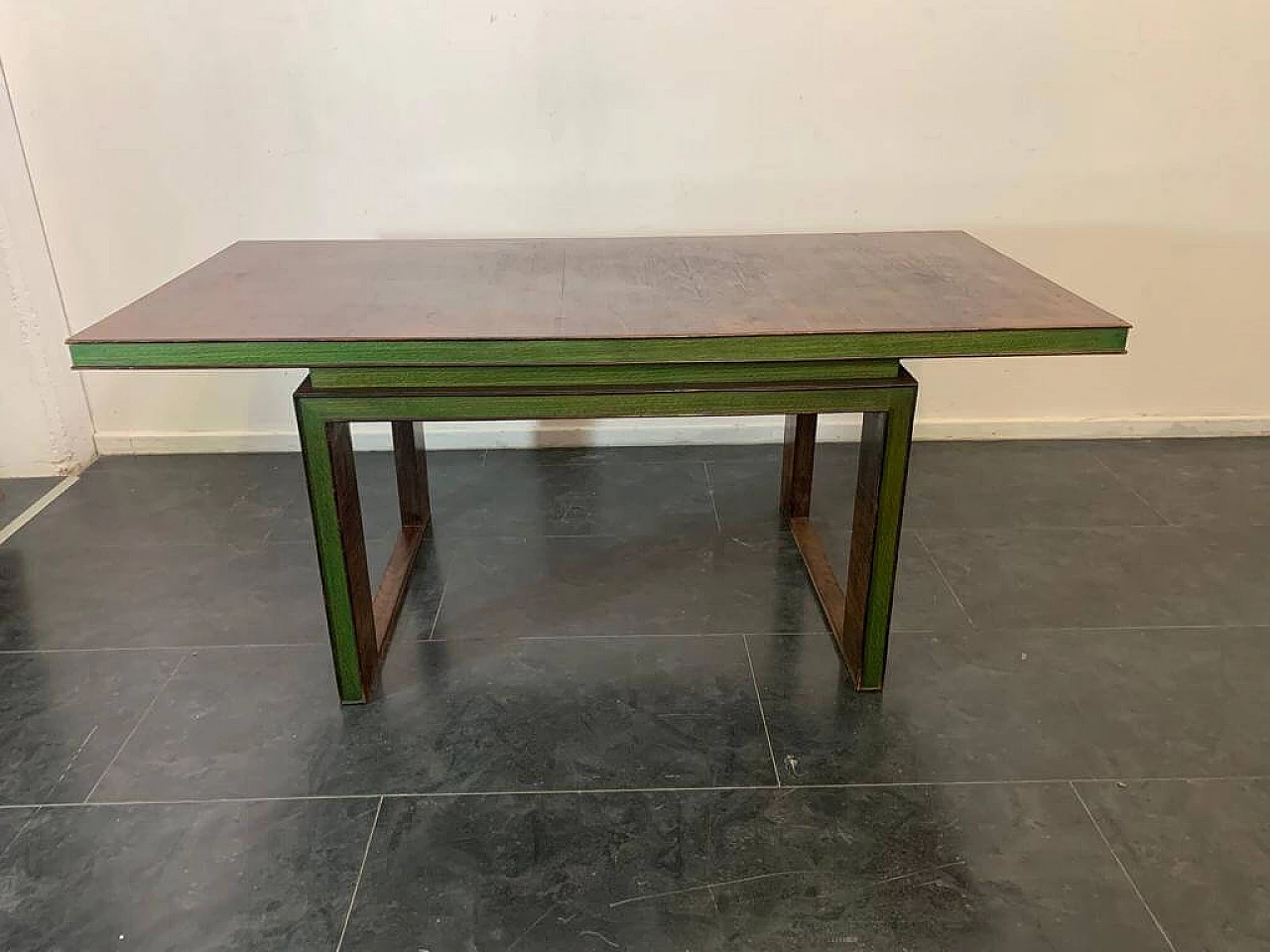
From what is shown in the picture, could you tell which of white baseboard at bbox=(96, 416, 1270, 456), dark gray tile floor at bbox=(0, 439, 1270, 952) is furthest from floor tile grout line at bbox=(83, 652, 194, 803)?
white baseboard at bbox=(96, 416, 1270, 456)

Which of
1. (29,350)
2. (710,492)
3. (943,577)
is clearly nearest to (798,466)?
(710,492)

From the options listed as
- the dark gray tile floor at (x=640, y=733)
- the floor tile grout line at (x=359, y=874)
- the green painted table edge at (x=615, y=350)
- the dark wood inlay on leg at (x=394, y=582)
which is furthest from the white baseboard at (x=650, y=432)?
the floor tile grout line at (x=359, y=874)

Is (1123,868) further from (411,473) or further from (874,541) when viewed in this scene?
(411,473)

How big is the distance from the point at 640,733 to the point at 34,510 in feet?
6.26

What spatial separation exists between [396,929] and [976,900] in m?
0.87

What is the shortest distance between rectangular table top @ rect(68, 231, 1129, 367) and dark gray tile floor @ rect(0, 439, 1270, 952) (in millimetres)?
711

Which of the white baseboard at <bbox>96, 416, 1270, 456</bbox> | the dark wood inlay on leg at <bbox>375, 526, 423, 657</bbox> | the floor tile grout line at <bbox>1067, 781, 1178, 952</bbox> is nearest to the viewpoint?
the floor tile grout line at <bbox>1067, 781, 1178, 952</bbox>

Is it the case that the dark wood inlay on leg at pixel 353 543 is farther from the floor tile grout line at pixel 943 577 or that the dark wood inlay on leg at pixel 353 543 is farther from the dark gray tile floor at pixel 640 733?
the floor tile grout line at pixel 943 577

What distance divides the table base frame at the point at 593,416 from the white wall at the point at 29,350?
4.72ft

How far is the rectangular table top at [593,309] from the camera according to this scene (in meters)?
1.59

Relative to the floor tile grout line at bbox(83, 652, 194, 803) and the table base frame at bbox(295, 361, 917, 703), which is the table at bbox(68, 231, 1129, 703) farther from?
the floor tile grout line at bbox(83, 652, 194, 803)

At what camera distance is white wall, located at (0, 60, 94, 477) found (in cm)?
268

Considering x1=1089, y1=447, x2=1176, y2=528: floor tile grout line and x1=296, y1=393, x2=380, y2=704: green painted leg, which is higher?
x1=296, y1=393, x2=380, y2=704: green painted leg

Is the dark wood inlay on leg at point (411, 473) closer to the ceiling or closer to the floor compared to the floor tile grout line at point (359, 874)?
closer to the ceiling
